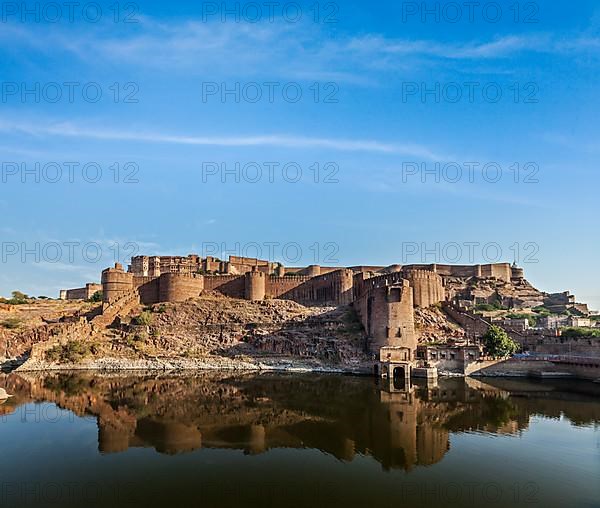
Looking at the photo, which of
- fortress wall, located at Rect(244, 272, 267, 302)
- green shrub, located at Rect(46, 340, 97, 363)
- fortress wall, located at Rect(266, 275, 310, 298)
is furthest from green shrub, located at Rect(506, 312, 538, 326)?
green shrub, located at Rect(46, 340, 97, 363)

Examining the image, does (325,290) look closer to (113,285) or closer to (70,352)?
(113,285)

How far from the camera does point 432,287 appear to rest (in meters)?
48.1

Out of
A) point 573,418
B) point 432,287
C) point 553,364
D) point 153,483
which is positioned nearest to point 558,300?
point 432,287

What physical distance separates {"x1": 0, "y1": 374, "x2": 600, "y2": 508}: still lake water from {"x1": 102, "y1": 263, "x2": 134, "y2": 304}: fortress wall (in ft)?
61.5

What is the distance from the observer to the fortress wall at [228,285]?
5150 cm

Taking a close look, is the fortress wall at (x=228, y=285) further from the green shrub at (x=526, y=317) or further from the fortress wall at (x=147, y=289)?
the green shrub at (x=526, y=317)

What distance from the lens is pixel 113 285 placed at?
4700 centimetres

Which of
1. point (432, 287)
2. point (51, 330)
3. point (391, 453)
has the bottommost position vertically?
point (391, 453)

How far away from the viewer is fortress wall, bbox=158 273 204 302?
159 ft

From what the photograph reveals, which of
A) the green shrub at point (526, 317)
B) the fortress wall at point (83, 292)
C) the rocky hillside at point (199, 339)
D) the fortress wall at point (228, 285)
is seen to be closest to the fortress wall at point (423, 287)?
the rocky hillside at point (199, 339)

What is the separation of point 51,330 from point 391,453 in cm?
3356

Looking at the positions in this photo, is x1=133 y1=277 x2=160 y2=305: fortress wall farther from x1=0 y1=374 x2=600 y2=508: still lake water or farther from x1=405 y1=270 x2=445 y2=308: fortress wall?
x1=405 y1=270 x2=445 y2=308: fortress wall

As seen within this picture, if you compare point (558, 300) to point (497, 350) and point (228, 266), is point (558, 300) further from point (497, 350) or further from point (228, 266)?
point (228, 266)

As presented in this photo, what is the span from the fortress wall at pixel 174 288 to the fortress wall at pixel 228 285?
247 centimetres
